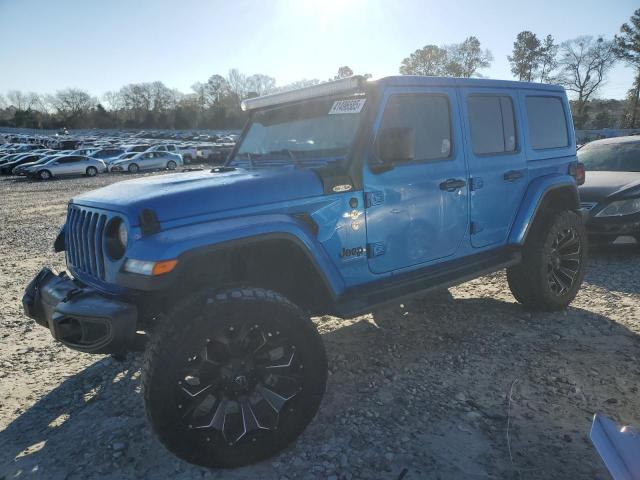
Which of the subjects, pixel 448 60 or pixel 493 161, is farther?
Result: pixel 448 60

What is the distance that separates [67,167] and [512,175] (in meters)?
26.0

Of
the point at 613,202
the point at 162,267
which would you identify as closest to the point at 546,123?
the point at 613,202

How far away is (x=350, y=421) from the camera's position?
2.91 meters

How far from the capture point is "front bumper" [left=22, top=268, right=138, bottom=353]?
2.31 metres

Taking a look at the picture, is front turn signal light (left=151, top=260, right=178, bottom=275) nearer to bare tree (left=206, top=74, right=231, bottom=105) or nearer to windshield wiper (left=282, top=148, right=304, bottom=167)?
windshield wiper (left=282, top=148, right=304, bottom=167)

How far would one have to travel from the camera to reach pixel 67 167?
24766 millimetres

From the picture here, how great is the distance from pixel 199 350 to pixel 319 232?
103 centimetres

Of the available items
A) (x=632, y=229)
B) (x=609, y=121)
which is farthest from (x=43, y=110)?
(x=632, y=229)

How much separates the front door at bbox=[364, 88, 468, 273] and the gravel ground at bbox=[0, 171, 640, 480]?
90cm

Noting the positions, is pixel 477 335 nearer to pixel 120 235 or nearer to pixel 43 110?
pixel 120 235

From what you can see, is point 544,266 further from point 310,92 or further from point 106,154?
point 106,154

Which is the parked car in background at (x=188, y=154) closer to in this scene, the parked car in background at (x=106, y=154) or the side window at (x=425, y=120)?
the parked car in background at (x=106, y=154)

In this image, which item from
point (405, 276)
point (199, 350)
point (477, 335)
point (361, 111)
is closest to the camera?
point (199, 350)

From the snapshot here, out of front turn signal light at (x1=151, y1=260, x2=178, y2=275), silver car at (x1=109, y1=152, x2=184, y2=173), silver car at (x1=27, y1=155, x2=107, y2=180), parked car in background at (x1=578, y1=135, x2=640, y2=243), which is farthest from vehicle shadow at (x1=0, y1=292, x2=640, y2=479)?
silver car at (x1=109, y1=152, x2=184, y2=173)
